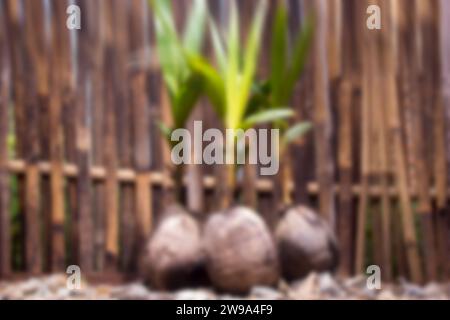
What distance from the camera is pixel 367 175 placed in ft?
5.24

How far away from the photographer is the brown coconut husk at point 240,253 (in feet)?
4.31

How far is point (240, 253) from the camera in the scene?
4.34 ft

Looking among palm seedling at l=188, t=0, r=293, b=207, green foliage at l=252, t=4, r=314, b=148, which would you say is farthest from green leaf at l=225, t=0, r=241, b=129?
green foliage at l=252, t=4, r=314, b=148

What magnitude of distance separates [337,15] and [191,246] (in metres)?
0.77

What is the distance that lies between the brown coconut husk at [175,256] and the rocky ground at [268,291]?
0.03 m

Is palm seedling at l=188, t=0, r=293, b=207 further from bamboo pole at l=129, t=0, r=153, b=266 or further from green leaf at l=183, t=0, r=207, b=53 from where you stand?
bamboo pole at l=129, t=0, r=153, b=266

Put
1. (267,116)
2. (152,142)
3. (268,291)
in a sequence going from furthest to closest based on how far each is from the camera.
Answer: (152,142)
(267,116)
(268,291)

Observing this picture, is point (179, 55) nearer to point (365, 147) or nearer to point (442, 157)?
point (365, 147)

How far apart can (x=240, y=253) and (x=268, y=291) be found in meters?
0.11

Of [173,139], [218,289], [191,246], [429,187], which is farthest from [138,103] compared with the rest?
[429,187]

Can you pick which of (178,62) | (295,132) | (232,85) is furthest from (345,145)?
(178,62)

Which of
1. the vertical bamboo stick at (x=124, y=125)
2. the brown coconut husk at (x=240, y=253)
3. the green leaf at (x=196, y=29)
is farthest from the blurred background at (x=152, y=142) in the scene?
the brown coconut husk at (x=240, y=253)

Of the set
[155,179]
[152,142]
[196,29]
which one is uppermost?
[196,29]

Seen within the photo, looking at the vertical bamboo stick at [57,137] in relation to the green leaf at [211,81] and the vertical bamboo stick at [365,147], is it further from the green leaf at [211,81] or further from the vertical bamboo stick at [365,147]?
the vertical bamboo stick at [365,147]
